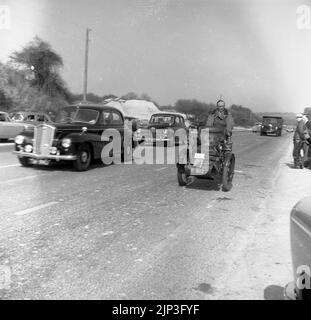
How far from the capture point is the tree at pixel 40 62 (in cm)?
4362

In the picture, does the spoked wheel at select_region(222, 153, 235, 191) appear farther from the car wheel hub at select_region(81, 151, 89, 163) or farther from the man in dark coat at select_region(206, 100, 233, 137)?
the car wheel hub at select_region(81, 151, 89, 163)

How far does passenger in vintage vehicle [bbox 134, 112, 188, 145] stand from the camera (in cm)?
2128

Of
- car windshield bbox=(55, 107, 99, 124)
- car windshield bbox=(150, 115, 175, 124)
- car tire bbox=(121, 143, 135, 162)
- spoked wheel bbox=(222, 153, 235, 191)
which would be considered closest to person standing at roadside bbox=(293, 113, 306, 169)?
spoked wheel bbox=(222, 153, 235, 191)

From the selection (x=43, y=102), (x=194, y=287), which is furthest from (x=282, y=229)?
(x=43, y=102)

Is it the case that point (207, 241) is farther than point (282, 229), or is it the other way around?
point (282, 229)

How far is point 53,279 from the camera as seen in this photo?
3973 mm

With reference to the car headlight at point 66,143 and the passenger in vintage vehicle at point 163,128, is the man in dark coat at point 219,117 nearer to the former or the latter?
the car headlight at point 66,143

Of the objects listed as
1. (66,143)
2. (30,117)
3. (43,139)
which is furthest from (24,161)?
(30,117)

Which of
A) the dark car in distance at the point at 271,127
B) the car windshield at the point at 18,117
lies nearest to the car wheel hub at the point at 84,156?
the car windshield at the point at 18,117

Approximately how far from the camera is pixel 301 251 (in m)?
2.66

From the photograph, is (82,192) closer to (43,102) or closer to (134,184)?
(134,184)

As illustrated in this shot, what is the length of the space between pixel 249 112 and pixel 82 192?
114 meters
